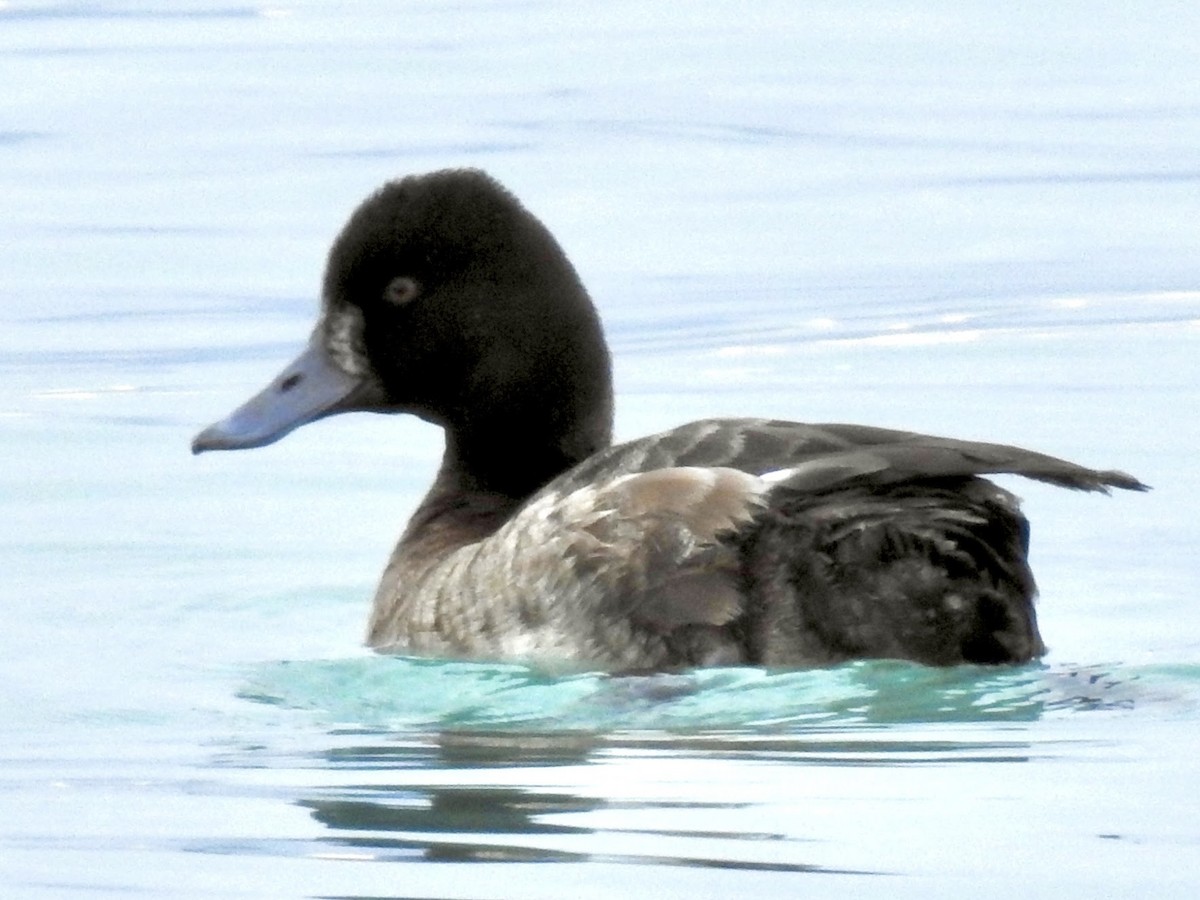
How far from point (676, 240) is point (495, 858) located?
8687 mm

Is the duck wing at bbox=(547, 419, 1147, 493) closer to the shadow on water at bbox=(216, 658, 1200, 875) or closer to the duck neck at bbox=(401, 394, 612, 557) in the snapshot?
the shadow on water at bbox=(216, 658, 1200, 875)

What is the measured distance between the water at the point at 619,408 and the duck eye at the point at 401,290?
0.84 m

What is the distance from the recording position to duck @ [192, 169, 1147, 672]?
6543mm

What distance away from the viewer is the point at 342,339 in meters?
7.87

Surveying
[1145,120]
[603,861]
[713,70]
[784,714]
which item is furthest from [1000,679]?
[713,70]

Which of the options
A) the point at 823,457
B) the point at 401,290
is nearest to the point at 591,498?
the point at 823,457

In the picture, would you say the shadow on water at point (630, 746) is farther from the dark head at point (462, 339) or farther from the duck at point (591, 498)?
the dark head at point (462, 339)

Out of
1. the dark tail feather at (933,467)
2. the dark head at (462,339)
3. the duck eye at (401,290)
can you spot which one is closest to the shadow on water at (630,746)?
the dark tail feather at (933,467)

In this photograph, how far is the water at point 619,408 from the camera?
18.1 ft

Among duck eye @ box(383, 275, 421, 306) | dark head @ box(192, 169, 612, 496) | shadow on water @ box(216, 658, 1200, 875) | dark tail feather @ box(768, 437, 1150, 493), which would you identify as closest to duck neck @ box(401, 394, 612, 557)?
dark head @ box(192, 169, 612, 496)

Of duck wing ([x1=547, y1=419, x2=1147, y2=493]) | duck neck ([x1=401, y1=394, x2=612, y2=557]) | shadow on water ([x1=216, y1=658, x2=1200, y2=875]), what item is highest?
duck wing ([x1=547, y1=419, x2=1147, y2=493])

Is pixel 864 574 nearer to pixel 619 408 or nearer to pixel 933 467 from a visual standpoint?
pixel 933 467

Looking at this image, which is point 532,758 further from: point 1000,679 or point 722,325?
point 722,325

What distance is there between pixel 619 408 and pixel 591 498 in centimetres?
376
